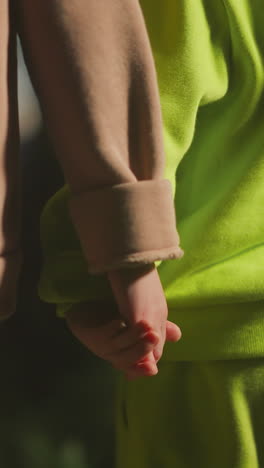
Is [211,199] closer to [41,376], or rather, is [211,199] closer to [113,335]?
[113,335]

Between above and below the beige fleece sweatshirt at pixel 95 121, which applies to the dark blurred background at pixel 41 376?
below

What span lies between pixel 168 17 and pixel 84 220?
22 cm

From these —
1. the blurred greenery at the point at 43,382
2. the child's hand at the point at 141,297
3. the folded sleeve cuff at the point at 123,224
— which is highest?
the folded sleeve cuff at the point at 123,224

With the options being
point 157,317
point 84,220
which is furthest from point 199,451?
point 84,220

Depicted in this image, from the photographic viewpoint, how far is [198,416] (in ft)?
2.38

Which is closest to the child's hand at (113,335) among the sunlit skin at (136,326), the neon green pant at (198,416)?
the sunlit skin at (136,326)

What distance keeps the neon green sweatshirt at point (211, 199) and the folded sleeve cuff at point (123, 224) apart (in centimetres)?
7

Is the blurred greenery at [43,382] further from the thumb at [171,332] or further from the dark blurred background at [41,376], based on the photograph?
the thumb at [171,332]

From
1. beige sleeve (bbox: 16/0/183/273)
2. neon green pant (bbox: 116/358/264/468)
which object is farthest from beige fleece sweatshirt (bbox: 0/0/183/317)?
neon green pant (bbox: 116/358/264/468)

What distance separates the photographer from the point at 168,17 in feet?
2.12

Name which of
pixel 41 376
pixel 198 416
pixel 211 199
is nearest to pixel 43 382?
pixel 41 376

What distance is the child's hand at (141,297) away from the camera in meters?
0.59

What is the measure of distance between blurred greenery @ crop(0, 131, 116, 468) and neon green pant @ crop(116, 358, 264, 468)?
0.42ft

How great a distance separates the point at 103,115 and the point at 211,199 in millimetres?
198
